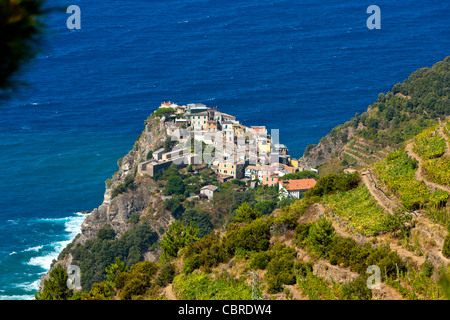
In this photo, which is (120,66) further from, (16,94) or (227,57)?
(16,94)

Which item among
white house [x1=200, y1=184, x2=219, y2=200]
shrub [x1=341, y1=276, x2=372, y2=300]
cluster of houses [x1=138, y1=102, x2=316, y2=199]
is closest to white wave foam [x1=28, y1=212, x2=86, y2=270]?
cluster of houses [x1=138, y1=102, x2=316, y2=199]

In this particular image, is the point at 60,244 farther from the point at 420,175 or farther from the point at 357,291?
the point at 357,291

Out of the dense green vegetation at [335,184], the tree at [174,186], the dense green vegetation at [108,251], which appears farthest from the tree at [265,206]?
the dense green vegetation at [335,184]

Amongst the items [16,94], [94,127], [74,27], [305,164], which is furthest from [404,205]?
[74,27]

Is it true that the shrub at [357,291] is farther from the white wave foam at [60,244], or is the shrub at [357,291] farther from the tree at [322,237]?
the white wave foam at [60,244]

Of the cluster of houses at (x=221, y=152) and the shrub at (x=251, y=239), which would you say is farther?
the cluster of houses at (x=221, y=152)

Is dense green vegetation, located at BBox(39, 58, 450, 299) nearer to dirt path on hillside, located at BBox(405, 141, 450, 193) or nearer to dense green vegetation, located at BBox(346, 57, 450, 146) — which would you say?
dirt path on hillside, located at BBox(405, 141, 450, 193)
